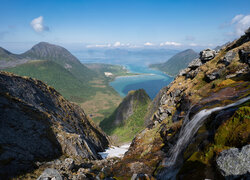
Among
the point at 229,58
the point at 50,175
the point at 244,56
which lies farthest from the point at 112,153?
the point at 244,56

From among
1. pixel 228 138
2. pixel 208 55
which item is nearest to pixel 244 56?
pixel 208 55

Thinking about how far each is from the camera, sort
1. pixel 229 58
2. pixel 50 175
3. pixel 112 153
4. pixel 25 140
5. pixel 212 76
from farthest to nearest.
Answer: pixel 112 153 < pixel 212 76 < pixel 229 58 < pixel 25 140 < pixel 50 175

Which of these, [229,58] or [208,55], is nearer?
[229,58]

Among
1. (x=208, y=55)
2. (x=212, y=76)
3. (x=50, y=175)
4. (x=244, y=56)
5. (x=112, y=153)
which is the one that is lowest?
(x=112, y=153)

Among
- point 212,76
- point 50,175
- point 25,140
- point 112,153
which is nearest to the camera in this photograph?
point 50,175

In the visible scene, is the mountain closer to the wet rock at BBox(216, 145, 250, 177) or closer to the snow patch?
the snow patch

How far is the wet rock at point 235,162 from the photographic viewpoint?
22.6 ft

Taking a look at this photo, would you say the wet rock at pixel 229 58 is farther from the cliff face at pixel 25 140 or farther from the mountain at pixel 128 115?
the mountain at pixel 128 115

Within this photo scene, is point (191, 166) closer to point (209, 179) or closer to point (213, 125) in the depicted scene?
point (209, 179)

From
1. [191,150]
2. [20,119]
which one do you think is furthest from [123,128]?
[191,150]

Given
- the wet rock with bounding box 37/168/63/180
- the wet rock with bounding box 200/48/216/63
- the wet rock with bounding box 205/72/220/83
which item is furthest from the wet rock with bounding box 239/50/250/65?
the wet rock with bounding box 37/168/63/180

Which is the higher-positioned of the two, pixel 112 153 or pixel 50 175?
pixel 50 175

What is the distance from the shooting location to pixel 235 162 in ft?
23.4

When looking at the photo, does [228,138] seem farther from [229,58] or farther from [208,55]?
[208,55]
